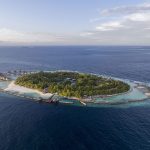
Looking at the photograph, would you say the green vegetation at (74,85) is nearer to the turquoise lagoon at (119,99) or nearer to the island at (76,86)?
the island at (76,86)

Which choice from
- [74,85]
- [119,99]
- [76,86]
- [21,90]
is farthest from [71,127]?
[21,90]

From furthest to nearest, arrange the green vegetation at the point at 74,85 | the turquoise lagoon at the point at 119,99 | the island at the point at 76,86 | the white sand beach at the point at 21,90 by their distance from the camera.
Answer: the white sand beach at the point at 21,90, the green vegetation at the point at 74,85, the island at the point at 76,86, the turquoise lagoon at the point at 119,99

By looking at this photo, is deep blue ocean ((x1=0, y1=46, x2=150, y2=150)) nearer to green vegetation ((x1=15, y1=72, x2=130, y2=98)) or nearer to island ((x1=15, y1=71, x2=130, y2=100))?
island ((x1=15, y1=71, x2=130, y2=100))

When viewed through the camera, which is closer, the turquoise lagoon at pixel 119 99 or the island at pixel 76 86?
the turquoise lagoon at pixel 119 99

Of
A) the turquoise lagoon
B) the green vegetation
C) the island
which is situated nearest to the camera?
the turquoise lagoon

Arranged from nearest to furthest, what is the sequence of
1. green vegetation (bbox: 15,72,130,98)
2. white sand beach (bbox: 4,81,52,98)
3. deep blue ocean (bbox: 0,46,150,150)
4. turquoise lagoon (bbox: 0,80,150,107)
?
deep blue ocean (bbox: 0,46,150,150)
turquoise lagoon (bbox: 0,80,150,107)
green vegetation (bbox: 15,72,130,98)
white sand beach (bbox: 4,81,52,98)

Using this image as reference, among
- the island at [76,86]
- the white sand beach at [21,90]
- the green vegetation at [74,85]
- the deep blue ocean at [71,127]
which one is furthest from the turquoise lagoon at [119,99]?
the green vegetation at [74,85]

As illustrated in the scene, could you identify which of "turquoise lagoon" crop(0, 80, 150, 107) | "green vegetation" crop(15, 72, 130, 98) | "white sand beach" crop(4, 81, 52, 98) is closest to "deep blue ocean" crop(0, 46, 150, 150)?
"turquoise lagoon" crop(0, 80, 150, 107)

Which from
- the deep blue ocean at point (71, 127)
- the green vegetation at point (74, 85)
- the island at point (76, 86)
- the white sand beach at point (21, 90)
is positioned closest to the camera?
the deep blue ocean at point (71, 127)

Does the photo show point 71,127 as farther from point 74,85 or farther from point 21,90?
point 21,90

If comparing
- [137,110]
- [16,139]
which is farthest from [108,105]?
[16,139]
